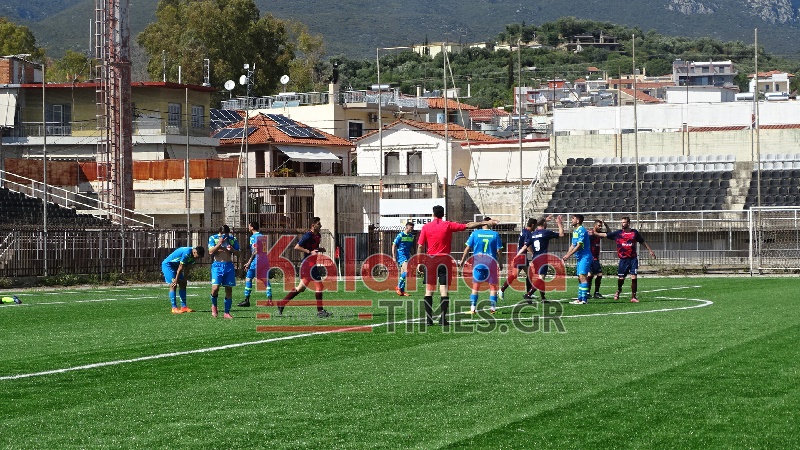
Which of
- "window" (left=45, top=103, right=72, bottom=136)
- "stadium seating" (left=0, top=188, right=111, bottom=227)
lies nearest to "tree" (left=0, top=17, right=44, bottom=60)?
"window" (left=45, top=103, right=72, bottom=136)

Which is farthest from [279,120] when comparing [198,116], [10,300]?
[10,300]

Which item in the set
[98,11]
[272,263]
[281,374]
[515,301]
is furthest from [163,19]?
[281,374]

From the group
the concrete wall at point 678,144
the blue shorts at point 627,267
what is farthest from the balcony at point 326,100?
the blue shorts at point 627,267

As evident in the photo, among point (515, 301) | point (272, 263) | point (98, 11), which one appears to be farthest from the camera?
point (98, 11)

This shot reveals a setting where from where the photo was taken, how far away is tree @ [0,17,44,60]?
303ft

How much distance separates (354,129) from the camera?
8338 centimetres

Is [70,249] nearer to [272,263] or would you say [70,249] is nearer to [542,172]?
[272,263]

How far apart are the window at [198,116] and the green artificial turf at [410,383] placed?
166 ft

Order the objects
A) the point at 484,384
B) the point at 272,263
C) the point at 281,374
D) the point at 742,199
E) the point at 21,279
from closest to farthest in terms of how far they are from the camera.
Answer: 1. the point at 484,384
2. the point at 281,374
3. the point at 21,279
4. the point at 272,263
5. the point at 742,199

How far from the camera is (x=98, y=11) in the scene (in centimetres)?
5538

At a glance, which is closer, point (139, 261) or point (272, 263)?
point (139, 261)

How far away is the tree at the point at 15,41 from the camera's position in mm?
92312

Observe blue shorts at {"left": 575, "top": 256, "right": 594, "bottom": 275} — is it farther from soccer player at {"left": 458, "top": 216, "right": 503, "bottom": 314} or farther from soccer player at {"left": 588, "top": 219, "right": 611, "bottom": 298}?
soccer player at {"left": 458, "top": 216, "right": 503, "bottom": 314}

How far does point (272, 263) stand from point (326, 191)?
875 centimetres
